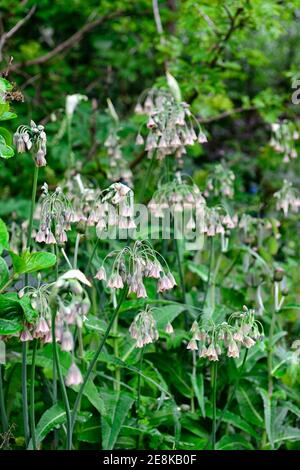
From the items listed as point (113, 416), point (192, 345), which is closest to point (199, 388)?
point (113, 416)

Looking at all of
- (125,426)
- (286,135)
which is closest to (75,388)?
(125,426)

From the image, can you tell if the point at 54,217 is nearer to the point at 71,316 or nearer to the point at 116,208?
the point at 116,208

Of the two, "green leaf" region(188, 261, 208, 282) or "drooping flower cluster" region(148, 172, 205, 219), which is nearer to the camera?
"drooping flower cluster" region(148, 172, 205, 219)

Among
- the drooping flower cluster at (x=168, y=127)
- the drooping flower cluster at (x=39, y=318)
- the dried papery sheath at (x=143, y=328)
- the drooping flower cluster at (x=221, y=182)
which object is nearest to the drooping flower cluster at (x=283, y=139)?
the drooping flower cluster at (x=221, y=182)

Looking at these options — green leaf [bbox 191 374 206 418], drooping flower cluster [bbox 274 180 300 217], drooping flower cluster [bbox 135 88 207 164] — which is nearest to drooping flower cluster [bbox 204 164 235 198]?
drooping flower cluster [bbox 274 180 300 217]

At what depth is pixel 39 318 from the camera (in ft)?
6.23

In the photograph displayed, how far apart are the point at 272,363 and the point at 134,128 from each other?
2135 mm

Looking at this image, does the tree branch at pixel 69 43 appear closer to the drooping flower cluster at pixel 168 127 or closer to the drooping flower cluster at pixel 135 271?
A: the drooping flower cluster at pixel 168 127

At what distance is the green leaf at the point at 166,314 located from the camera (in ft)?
8.85

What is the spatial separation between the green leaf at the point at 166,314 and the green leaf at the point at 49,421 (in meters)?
0.57

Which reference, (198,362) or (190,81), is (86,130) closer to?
(190,81)

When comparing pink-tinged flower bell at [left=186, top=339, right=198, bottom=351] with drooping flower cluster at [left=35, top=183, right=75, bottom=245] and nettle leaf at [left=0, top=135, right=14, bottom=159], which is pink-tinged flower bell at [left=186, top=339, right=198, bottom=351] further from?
nettle leaf at [left=0, top=135, right=14, bottom=159]

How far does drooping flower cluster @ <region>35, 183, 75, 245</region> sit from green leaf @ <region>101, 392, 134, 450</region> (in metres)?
0.65

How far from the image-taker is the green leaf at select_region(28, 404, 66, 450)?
7.25 feet
